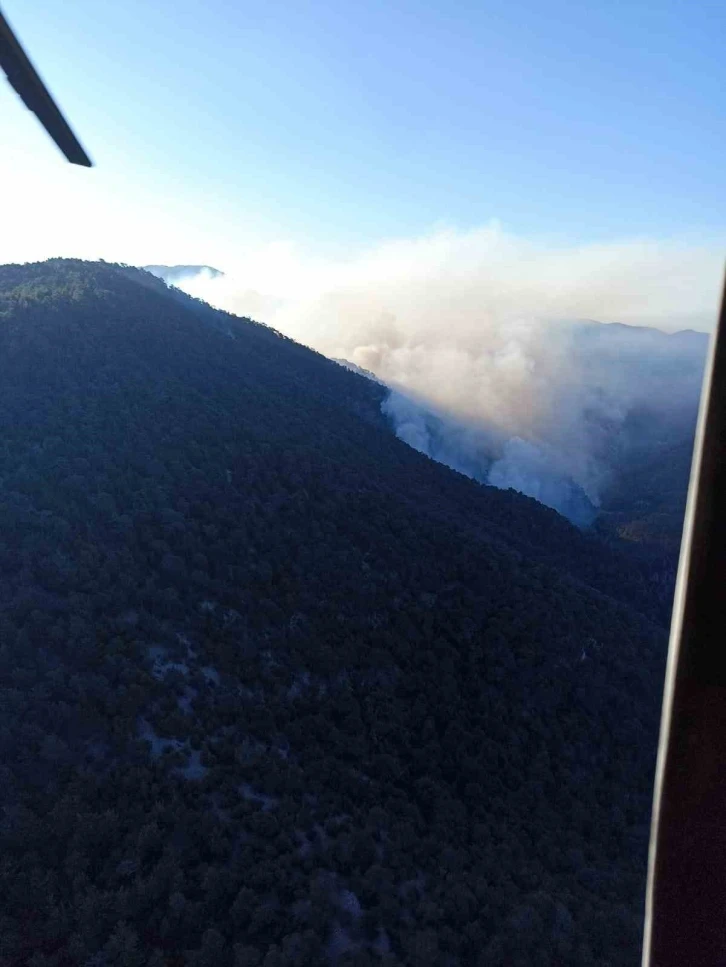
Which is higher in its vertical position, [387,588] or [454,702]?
[387,588]

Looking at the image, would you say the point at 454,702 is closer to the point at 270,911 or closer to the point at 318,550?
the point at 318,550

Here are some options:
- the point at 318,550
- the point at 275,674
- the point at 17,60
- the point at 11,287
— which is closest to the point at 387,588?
the point at 318,550

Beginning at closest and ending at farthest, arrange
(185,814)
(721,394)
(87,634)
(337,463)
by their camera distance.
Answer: (721,394), (185,814), (87,634), (337,463)

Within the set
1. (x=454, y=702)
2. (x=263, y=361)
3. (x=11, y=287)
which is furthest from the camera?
(x=263, y=361)

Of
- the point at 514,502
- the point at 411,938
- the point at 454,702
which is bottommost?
the point at 411,938

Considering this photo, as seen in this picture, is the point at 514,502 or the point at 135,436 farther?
the point at 514,502

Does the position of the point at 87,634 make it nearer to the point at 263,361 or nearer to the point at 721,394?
the point at 721,394
